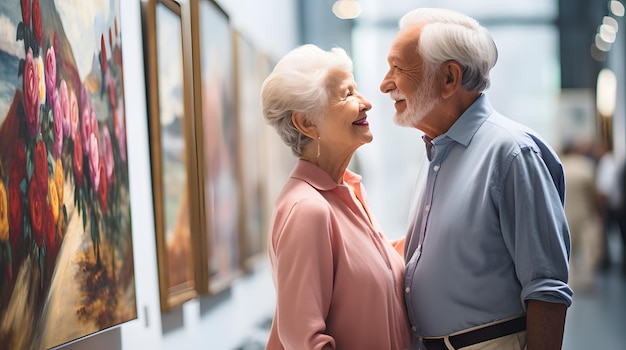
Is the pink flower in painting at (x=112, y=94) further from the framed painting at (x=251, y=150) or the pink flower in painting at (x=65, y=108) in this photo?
the framed painting at (x=251, y=150)

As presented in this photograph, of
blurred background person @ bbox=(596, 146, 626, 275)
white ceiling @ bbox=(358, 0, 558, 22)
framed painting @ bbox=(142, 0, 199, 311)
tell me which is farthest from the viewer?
white ceiling @ bbox=(358, 0, 558, 22)

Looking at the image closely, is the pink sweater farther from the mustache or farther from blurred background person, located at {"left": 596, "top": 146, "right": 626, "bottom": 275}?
blurred background person, located at {"left": 596, "top": 146, "right": 626, "bottom": 275}

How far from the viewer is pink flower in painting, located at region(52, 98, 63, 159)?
1.99 metres

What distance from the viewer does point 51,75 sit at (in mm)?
1976

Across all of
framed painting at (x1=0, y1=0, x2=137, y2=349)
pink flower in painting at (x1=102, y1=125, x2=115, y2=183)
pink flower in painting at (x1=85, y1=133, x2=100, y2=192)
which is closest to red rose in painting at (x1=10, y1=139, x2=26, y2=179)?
framed painting at (x1=0, y1=0, x2=137, y2=349)

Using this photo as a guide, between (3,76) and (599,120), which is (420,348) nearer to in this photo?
(3,76)

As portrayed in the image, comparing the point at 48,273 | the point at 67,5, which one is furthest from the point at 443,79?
the point at 48,273

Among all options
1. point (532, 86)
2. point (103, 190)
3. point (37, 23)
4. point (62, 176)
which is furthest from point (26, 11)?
point (532, 86)

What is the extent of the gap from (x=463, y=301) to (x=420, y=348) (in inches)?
12.6

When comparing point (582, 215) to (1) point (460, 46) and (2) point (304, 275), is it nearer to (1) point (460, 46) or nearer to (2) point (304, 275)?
(1) point (460, 46)

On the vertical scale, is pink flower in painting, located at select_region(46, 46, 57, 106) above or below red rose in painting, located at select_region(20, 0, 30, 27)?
below

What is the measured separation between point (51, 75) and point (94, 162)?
0.36 m

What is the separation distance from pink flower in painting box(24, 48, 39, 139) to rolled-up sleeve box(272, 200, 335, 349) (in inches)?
31.6

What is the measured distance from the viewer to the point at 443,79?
2533 millimetres
